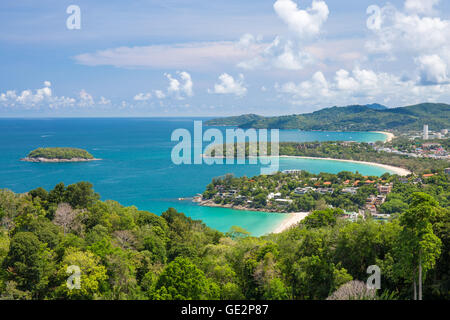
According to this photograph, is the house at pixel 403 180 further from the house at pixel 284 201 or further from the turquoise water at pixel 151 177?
the house at pixel 284 201

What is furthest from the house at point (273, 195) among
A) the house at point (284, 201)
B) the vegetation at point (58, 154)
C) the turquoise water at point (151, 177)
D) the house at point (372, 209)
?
the vegetation at point (58, 154)

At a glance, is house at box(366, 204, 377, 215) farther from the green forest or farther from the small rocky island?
the small rocky island

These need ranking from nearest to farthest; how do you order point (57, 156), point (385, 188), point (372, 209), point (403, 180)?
point (372, 209)
point (385, 188)
point (403, 180)
point (57, 156)

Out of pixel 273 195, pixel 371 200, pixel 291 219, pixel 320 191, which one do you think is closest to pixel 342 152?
pixel 320 191

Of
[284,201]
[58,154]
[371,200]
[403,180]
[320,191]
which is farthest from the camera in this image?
[58,154]

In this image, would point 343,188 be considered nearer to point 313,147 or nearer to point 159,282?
point 159,282

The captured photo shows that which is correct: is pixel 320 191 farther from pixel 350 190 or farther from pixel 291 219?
pixel 291 219

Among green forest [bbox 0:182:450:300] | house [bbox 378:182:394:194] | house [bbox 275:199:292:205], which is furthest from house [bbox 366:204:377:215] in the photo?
green forest [bbox 0:182:450:300]

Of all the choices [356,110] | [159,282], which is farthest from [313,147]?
[356,110]
